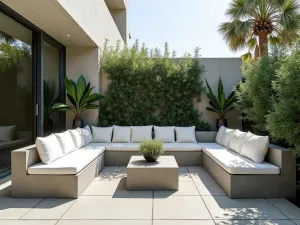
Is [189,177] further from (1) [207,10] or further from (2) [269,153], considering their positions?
(1) [207,10]

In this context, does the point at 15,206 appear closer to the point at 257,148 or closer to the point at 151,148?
the point at 151,148

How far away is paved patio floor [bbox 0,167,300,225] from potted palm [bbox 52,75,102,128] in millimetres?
2746

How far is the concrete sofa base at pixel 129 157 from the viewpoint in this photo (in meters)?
5.95

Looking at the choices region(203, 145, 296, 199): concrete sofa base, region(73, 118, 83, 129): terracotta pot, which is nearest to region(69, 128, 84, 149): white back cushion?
region(73, 118, 83, 129): terracotta pot

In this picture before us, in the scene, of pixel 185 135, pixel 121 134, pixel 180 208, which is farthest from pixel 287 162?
pixel 121 134

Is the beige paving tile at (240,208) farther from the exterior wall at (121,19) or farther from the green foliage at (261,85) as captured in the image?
the exterior wall at (121,19)

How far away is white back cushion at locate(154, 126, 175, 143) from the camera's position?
21.3 ft

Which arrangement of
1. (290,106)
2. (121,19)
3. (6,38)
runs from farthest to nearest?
(121,19) < (6,38) < (290,106)

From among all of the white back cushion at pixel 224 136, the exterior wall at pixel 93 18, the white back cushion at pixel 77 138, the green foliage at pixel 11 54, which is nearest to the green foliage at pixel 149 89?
the exterior wall at pixel 93 18

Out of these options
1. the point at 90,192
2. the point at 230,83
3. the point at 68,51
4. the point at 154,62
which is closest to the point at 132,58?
the point at 154,62

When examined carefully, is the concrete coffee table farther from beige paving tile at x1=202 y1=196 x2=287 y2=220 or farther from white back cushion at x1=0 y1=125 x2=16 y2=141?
white back cushion at x1=0 y1=125 x2=16 y2=141

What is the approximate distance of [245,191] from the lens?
3.82 metres

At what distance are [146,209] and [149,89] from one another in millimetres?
4403

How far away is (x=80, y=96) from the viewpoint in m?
A: 6.65
